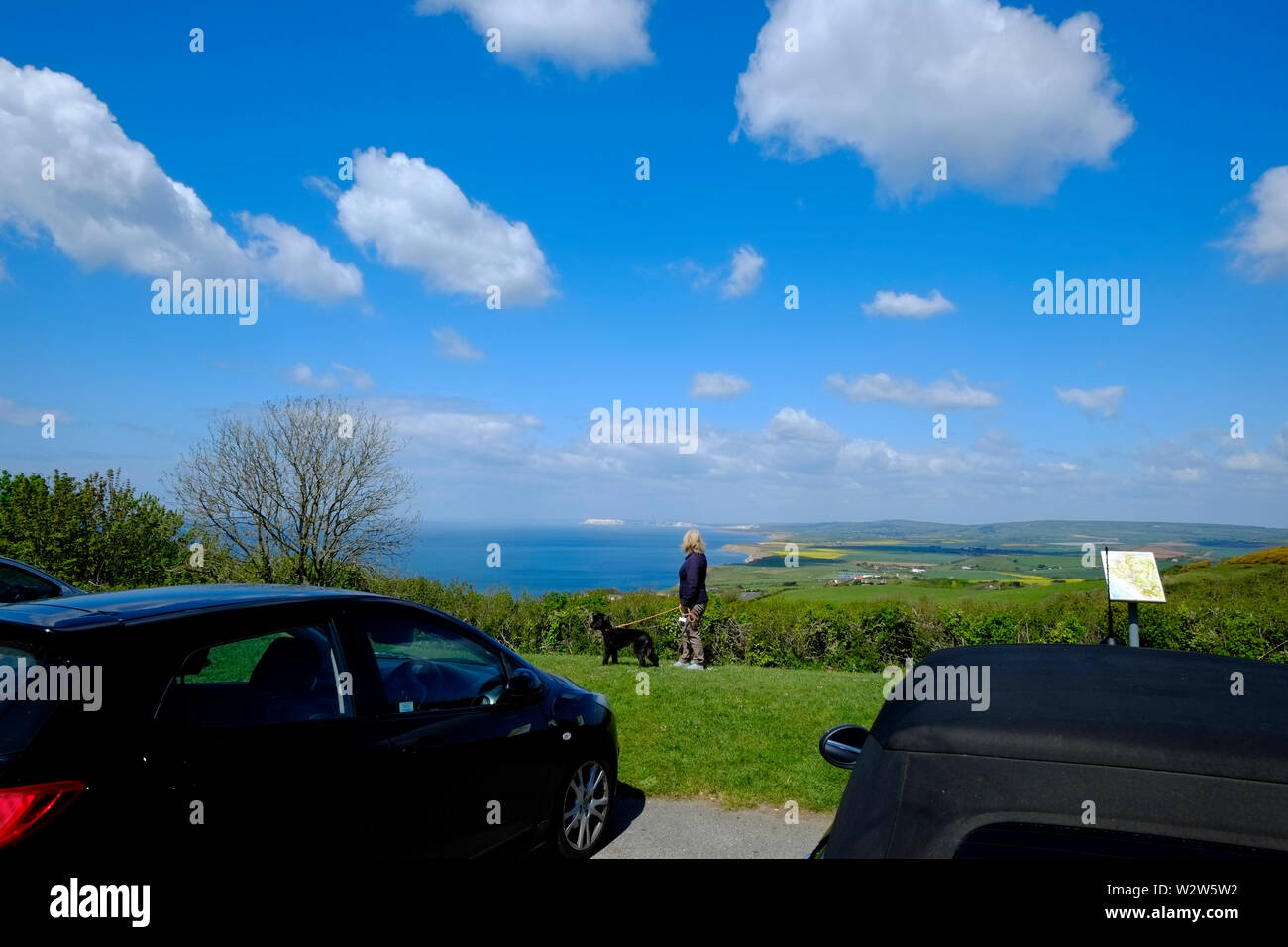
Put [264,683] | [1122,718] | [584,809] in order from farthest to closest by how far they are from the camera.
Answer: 1. [584,809]
2. [264,683]
3. [1122,718]

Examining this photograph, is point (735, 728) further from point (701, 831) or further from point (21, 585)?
point (21, 585)

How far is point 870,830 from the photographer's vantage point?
77.9 inches

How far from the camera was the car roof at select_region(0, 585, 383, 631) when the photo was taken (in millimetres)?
2990

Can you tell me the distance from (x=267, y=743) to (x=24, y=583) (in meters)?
8.47

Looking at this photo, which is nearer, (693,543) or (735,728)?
(735,728)

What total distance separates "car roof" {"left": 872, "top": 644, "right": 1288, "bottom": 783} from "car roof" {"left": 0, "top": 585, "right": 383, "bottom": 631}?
2761mm

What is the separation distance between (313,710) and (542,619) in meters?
13.6

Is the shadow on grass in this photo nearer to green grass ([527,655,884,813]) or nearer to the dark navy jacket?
green grass ([527,655,884,813])

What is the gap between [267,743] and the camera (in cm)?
312

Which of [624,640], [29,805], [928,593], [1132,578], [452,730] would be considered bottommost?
[624,640]

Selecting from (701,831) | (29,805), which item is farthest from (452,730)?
(701,831)
